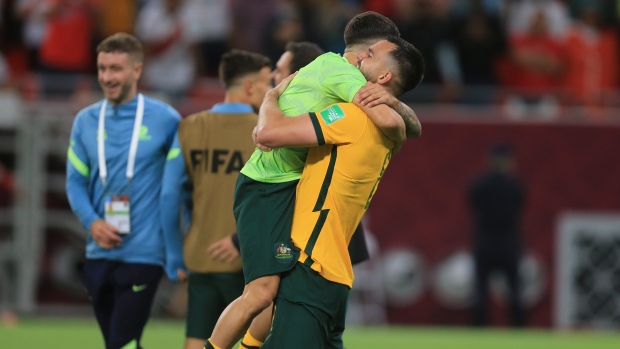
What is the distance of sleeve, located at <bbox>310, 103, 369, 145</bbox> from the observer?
21.1 ft

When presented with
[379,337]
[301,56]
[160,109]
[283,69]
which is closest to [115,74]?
[160,109]

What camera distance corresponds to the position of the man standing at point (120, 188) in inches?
312

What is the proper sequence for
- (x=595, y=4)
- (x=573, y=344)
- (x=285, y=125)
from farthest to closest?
(x=595, y=4) < (x=573, y=344) < (x=285, y=125)

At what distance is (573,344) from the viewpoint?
13641 millimetres

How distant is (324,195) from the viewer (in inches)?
257

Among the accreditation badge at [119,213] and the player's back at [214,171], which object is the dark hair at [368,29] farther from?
the accreditation badge at [119,213]

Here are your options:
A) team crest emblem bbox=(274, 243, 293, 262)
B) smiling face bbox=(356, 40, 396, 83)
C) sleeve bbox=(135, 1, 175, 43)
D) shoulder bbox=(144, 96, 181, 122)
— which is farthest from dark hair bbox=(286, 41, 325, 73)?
sleeve bbox=(135, 1, 175, 43)

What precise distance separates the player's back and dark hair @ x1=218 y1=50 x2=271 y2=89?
282mm

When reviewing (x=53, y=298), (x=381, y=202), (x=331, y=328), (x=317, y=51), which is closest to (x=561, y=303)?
(x=381, y=202)

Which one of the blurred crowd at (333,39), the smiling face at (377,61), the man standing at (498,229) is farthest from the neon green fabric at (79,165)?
the man standing at (498,229)

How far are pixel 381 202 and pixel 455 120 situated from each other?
58.8 inches

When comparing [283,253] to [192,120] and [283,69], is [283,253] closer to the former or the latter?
[192,120]

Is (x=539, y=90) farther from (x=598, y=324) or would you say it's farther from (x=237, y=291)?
(x=237, y=291)

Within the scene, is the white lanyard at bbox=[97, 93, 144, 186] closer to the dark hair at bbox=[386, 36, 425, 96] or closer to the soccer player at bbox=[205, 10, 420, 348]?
the soccer player at bbox=[205, 10, 420, 348]
